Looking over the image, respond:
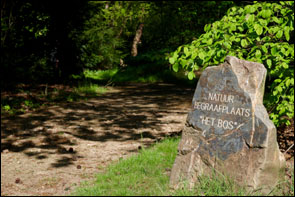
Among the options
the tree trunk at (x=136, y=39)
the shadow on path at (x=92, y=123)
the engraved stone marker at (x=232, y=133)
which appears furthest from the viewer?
the tree trunk at (x=136, y=39)

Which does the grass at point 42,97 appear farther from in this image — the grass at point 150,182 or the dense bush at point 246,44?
the dense bush at point 246,44

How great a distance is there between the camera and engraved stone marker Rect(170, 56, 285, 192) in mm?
4281

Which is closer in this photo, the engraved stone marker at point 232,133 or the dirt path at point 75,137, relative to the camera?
the engraved stone marker at point 232,133

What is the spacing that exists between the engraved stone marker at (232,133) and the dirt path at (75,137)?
1.89 metres

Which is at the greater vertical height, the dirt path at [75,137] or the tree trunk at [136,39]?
the tree trunk at [136,39]

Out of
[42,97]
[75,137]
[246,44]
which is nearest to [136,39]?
[42,97]

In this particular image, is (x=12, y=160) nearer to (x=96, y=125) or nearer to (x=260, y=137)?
(x=96, y=125)

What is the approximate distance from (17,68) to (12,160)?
32.1 ft

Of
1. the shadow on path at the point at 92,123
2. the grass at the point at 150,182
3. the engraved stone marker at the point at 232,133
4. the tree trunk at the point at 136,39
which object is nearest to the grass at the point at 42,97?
the shadow on path at the point at 92,123

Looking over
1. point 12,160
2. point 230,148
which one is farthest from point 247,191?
point 12,160

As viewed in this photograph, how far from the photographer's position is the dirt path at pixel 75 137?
5.80 metres

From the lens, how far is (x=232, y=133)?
445cm

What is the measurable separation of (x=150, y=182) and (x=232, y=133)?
140 cm

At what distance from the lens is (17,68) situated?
15.7 m
